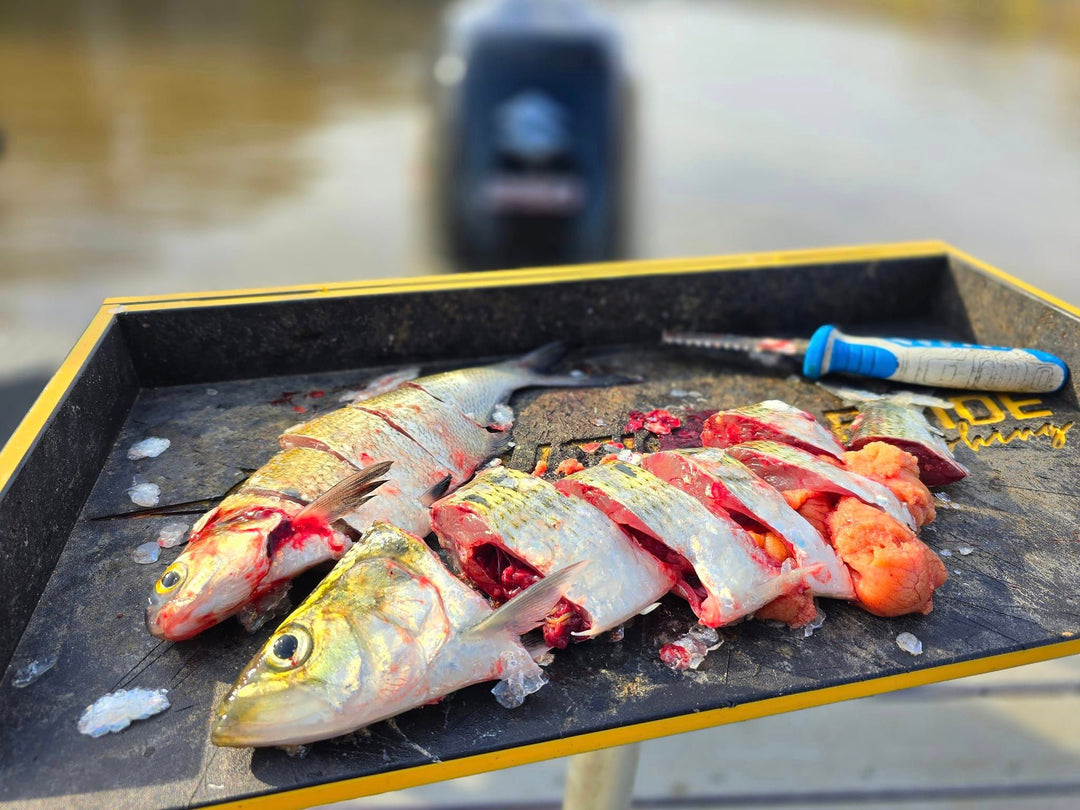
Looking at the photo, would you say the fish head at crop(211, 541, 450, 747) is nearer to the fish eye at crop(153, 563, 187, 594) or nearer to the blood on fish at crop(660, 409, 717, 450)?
the fish eye at crop(153, 563, 187, 594)

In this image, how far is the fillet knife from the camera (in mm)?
2822

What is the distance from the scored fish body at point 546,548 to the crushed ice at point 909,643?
1.87 feet

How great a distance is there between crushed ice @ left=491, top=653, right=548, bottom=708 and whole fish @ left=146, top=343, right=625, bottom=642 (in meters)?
0.58

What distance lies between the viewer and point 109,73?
13164 mm

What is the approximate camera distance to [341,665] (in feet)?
5.26

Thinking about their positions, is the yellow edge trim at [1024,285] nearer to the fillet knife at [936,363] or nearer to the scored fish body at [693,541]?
the fillet knife at [936,363]

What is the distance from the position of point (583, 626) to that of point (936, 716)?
2705mm

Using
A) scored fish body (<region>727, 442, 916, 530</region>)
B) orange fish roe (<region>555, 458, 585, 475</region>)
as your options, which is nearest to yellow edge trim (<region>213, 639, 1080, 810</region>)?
scored fish body (<region>727, 442, 916, 530</region>)

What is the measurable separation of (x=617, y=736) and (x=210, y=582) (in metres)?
1.02

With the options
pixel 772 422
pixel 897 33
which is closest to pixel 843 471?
pixel 772 422

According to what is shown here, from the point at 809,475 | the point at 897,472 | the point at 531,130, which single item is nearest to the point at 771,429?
the point at 809,475

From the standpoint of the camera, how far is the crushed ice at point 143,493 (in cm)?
231

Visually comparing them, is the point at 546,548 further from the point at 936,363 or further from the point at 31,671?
the point at 936,363

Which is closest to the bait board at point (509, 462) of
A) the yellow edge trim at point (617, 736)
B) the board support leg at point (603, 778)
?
the yellow edge trim at point (617, 736)
